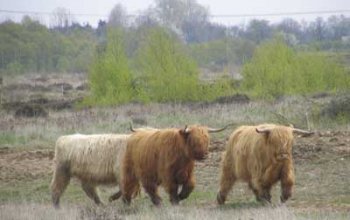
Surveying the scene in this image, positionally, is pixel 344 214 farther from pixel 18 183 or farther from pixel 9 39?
pixel 9 39

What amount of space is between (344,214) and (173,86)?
3301cm

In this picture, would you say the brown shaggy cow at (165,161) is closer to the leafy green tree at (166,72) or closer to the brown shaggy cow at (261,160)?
the brown shaggy cow at (261,160)

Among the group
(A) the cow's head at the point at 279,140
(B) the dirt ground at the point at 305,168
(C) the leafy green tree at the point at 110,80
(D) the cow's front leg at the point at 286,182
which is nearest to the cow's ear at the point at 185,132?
(A) the cow's head at the point at 279,140

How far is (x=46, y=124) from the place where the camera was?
3150 cm

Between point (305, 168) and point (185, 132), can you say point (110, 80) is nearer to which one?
point (305, 168)

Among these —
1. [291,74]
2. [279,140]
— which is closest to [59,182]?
[279,140]

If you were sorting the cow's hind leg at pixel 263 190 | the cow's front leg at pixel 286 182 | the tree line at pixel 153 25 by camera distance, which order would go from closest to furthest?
the cow's front leg at pixel 286 182, the cow's hind leg at pixel 263 190, the tree line at pixel 153 25

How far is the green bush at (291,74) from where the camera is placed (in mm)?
43375

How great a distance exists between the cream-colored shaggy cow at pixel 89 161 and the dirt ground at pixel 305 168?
1.94 meters

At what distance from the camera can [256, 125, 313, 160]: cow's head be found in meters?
13.1

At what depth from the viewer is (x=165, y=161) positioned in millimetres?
14297

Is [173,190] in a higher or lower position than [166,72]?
lower

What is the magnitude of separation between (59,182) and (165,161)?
2.76 meters

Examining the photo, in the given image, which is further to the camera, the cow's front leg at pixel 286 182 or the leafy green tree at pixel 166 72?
the leafy green tree at pixel 166 72
